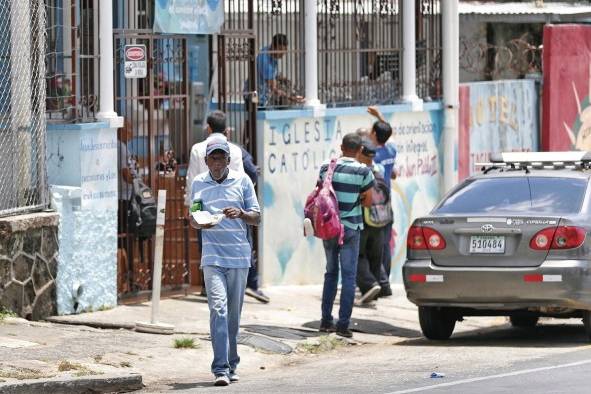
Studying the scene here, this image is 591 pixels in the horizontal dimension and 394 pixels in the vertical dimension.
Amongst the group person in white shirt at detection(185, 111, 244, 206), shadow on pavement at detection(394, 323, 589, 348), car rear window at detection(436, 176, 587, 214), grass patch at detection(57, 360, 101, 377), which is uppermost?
person in white shirt at detection(185, 111, 244, 206)

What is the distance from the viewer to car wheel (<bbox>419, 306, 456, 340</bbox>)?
1315 cm

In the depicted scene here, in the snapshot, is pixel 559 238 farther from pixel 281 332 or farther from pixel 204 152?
pixel 204 152

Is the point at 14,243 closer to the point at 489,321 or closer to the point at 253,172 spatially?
the point at 253,172

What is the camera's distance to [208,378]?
11188 millimetres

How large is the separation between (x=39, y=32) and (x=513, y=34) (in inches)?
479

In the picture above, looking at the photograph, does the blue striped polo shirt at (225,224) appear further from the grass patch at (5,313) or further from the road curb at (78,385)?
the grass patch at (5,313)

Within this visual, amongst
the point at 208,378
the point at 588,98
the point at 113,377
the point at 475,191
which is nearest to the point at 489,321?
the point at 475,191

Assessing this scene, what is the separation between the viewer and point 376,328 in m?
14.2

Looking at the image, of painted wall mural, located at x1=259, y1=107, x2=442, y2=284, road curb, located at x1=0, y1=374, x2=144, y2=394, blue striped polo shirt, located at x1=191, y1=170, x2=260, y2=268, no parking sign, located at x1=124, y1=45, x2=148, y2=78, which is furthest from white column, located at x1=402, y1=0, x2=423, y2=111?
road curb, located at x1=0, y1=374, x2=144, y2=394

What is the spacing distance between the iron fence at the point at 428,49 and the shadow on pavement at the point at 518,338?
17.5ft

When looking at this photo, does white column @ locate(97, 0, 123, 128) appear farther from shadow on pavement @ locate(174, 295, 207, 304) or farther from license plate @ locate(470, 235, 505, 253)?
license plate @ locate(470, 235, 505, 253)

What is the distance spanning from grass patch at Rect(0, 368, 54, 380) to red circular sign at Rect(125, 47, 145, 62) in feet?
14.2

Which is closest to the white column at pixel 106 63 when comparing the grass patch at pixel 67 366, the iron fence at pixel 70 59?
the iron fence at pixel 70 59

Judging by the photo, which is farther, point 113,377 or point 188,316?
point 188,316
